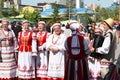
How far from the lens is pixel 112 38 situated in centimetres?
803

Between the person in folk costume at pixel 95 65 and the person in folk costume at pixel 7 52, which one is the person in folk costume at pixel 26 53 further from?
the person in folk costume at pixel 95 65

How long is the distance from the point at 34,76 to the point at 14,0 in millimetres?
117819

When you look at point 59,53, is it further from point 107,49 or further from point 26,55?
point 107,49

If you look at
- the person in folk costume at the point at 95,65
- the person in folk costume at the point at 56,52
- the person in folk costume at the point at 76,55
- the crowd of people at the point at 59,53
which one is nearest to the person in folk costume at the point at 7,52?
the crowd of people at the point at 59,53

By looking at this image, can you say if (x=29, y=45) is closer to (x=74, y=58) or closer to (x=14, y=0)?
(x=74, y=58)

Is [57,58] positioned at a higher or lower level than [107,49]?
lower

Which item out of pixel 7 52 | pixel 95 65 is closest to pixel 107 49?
pixel 95 65

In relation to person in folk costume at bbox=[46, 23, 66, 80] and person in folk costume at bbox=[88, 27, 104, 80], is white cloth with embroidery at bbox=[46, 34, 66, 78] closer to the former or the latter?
person in folk costume at bbox=[46, 23, 66, 80]

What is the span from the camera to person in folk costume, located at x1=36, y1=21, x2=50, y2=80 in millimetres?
10586

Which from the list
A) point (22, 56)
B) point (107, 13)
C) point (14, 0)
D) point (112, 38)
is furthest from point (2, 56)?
point (14, 0)

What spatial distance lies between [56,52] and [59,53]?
8 cm

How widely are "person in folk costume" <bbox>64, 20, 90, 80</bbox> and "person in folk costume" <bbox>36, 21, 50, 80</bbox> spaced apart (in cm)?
225

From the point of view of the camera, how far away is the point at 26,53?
1063 cm

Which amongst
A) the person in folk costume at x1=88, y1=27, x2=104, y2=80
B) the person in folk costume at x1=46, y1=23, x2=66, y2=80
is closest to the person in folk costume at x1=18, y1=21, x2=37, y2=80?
the person in folk costume at x1=46, y1=23, x2=66, y2=80
